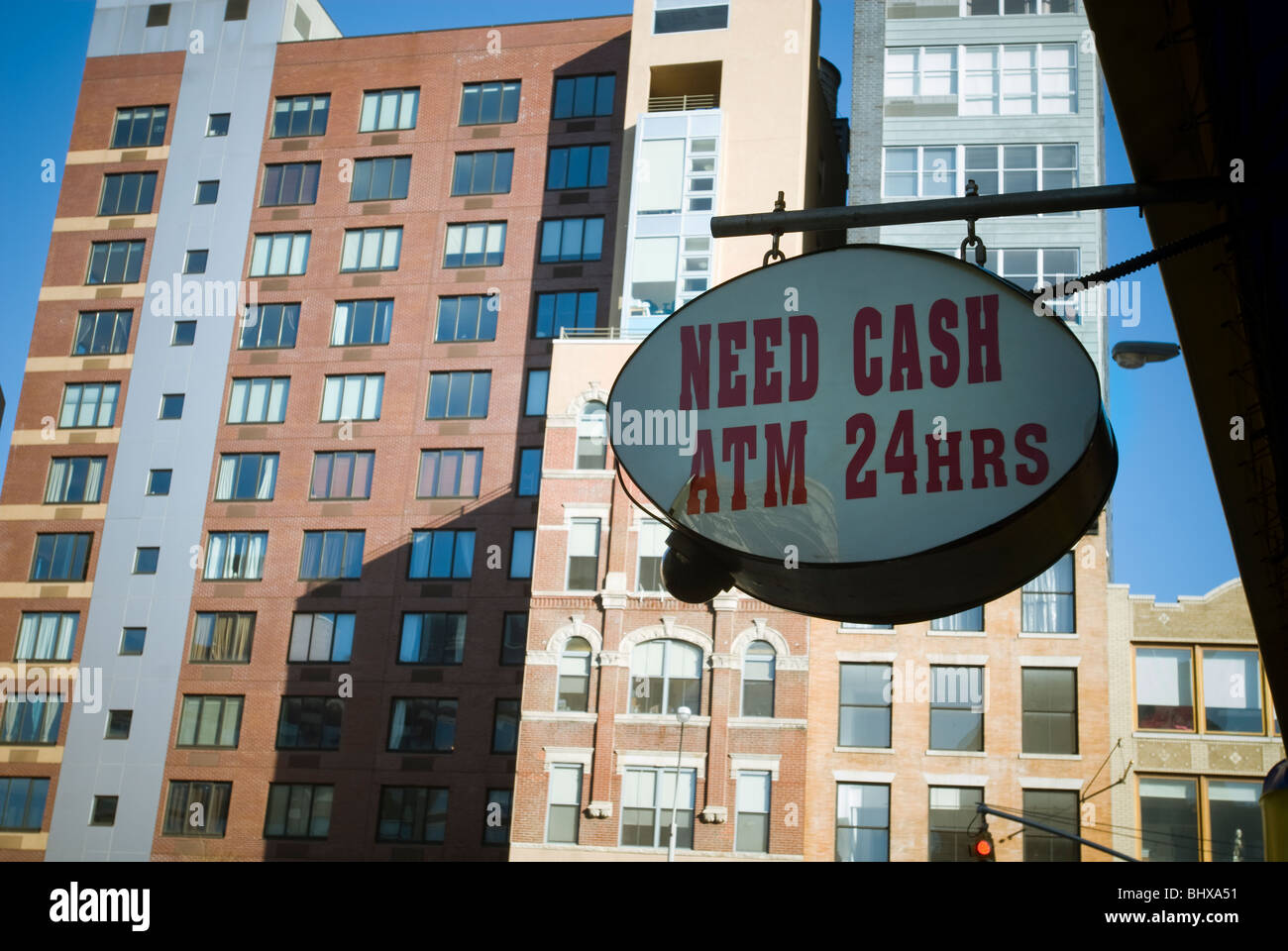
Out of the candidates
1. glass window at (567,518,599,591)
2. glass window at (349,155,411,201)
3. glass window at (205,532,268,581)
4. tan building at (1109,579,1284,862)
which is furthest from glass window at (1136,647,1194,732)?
glass window at (349,155,411,201)

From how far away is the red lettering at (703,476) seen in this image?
11.5ft

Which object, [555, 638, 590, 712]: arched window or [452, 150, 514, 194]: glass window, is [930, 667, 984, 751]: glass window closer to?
[555, 638, 590, 712]: arched window

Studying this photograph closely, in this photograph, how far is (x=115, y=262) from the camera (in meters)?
56.1

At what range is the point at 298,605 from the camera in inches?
1907

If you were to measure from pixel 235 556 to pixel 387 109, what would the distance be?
2002cm

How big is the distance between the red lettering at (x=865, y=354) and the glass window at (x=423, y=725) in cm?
4275

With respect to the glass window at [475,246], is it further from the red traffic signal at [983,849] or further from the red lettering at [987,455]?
the red lettering at [987,455]

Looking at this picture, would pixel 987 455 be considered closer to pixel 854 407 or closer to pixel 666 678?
pixel 854 407

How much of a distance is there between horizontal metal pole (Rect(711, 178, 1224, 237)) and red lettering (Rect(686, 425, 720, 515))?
611 millimetres

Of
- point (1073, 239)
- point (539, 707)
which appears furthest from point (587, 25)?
point (539, 707)

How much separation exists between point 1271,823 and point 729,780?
28.9 m

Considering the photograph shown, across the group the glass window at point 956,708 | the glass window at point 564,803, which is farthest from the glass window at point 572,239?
the glass window at point 956,708

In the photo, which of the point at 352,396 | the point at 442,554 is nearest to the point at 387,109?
the point at 352,396
